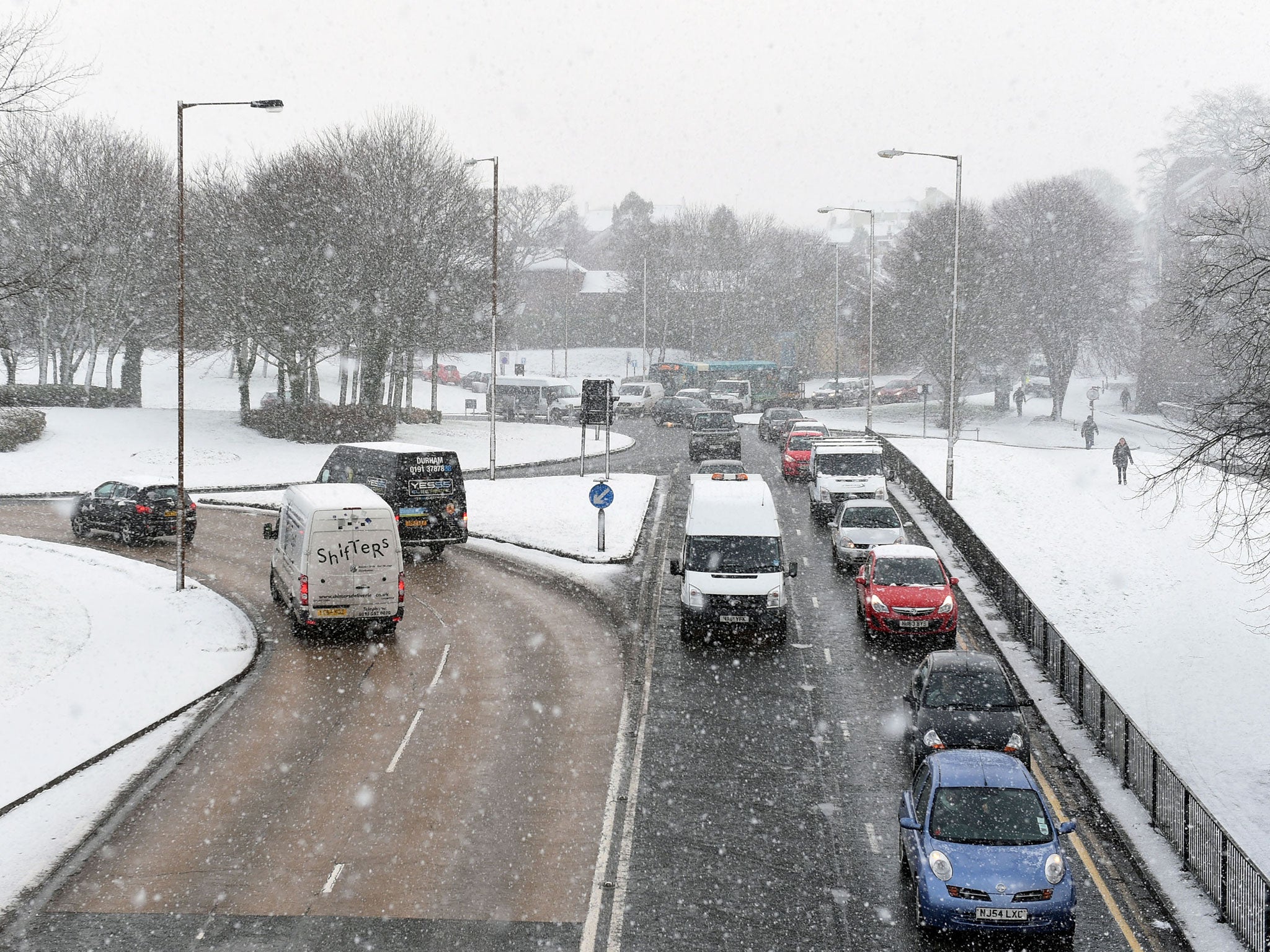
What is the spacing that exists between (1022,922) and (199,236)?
155 feet

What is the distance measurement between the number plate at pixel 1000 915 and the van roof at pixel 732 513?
1142 centimetres

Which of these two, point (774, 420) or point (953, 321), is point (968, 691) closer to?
point (953, 321)

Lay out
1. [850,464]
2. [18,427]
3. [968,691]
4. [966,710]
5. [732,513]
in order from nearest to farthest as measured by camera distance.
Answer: [966,710], [968,691], [732,513], [850,464], [18,427]

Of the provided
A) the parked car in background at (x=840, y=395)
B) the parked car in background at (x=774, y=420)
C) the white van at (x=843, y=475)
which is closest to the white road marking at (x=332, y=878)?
the white van at (x=843, y=475)

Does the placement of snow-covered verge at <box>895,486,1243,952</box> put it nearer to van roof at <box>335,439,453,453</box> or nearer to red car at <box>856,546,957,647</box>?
red car at <box>856,546,957,647</box>

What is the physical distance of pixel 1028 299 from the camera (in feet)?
229

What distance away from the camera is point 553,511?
32812 millimetres

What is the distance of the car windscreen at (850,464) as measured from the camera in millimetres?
32281

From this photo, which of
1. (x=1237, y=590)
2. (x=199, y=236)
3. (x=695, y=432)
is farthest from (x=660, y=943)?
(x=199, y=236)

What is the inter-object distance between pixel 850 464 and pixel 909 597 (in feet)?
40.0

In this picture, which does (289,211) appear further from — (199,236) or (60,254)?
(60,254)

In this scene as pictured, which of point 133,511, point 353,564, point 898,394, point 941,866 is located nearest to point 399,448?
point 133,511

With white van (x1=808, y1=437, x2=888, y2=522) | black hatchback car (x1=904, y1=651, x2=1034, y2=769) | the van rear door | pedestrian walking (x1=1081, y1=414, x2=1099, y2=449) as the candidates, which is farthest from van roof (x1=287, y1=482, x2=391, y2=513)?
pedestrian walking (x1=1081, y1=414, x2=1099, y2=449)

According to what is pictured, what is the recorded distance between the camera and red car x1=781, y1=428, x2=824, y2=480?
127ft
